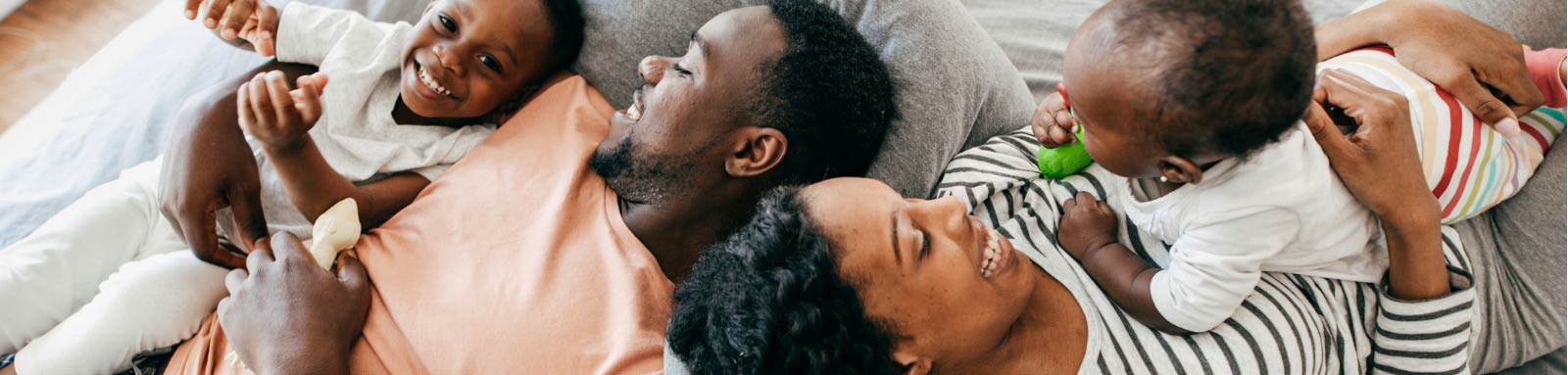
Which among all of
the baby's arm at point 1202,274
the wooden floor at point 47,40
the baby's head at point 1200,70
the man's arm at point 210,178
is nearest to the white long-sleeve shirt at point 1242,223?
the baby's arm at point 1202,274

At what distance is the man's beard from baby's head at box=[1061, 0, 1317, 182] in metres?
0.67

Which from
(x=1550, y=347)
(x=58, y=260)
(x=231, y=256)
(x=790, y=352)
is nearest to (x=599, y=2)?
(x=231, y=256)

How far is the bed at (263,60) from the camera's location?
4.81ft

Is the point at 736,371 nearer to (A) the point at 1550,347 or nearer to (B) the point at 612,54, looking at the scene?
(B) the point at 612,54

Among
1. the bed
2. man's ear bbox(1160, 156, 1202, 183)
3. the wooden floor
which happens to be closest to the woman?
the bed

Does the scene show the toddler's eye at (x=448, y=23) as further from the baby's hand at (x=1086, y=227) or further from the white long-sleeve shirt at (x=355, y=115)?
the baby's hand at (x=1086, y=227)

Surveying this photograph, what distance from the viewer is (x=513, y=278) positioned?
4.42 feet

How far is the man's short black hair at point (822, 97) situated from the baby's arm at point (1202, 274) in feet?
1.49

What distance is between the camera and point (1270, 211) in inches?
43.4

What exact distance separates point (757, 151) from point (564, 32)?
1.70 feet

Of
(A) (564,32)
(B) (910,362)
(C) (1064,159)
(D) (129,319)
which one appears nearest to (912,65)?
(C) (1064,159)

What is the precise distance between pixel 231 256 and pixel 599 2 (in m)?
0.81

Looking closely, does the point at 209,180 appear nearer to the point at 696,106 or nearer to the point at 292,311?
the point at 292,311

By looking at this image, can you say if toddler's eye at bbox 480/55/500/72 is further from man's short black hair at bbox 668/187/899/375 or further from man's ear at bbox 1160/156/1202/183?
man's ear at bbox 1160/156/1202/183
